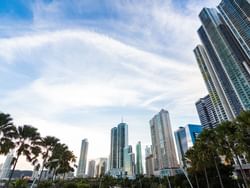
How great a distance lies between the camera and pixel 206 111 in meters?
130

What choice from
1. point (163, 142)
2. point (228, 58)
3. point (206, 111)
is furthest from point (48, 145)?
point (163, 142)

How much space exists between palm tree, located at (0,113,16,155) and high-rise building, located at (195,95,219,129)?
128481 mm

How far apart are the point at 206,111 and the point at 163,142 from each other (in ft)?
214

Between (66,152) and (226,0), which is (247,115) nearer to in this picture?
(66,152)

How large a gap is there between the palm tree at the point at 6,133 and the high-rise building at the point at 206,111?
128481 mm

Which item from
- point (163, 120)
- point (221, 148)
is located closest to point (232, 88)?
point (221, 148)

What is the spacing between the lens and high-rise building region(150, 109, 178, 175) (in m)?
167

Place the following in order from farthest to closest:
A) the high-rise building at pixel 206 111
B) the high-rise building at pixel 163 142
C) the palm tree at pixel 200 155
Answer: the high-rise building at pixel 163 142 → the high-rise building at pixel 206 111 → the palm tree at pixel 200 155

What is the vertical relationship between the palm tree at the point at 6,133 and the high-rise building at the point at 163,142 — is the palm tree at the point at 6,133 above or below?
below

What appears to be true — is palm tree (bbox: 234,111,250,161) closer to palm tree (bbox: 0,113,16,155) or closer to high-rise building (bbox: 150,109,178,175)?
palm tree (bbox: 0,113,16,155)

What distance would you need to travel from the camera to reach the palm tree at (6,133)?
16.2 metres

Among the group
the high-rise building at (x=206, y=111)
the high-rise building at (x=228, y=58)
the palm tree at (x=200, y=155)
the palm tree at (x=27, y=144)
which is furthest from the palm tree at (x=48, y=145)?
the high-rise building at (x=206, y=111)

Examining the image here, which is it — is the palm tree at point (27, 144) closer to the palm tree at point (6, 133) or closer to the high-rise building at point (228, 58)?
the palm tree at point (6, 133)

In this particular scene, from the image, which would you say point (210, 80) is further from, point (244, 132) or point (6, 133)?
point (6, 133)
